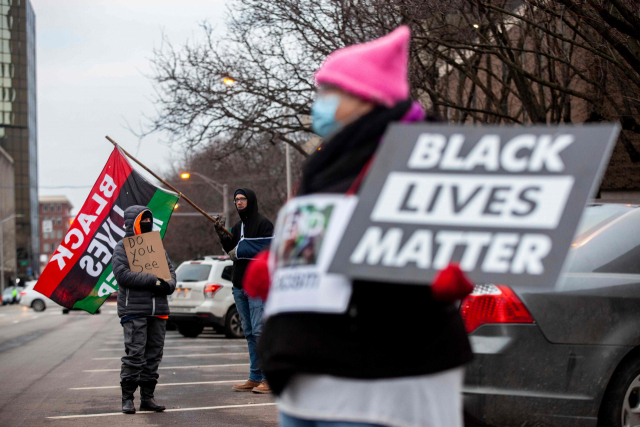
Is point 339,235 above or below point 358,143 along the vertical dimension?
below

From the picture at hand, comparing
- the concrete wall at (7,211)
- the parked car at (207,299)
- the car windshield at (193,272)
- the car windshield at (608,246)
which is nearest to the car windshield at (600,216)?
the car windshield at (608,246)

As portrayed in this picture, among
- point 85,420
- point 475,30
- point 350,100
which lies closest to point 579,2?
point 475,30

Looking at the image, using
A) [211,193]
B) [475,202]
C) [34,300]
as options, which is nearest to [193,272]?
→ [475,202]

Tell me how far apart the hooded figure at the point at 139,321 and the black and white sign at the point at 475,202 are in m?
5.00

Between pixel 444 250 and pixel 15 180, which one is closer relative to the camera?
pixel 444 250

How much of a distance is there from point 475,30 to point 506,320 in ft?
36.0

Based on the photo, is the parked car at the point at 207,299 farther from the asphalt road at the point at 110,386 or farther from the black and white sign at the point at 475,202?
the black and white sign at the point at 475,202

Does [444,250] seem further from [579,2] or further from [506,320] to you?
[579,2]

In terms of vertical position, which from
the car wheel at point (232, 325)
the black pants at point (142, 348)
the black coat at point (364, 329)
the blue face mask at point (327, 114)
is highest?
the blue face mask at point (327, 114)

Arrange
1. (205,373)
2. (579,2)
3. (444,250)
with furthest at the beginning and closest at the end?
1. (579,2)
2. (205,373)
3. (444,250)

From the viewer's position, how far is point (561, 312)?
424 cm

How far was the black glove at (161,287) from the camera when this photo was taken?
21.9 feet

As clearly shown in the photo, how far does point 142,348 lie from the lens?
6578mm

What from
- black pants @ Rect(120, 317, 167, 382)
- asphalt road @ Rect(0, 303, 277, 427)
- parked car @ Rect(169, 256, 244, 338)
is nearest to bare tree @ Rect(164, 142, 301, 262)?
parked car @ Rect(169, 256, 244, 338)
